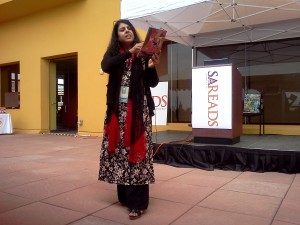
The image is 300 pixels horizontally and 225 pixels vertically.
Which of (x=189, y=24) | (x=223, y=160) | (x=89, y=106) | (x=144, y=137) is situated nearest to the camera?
(x=144, y=137)

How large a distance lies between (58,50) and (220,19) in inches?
233

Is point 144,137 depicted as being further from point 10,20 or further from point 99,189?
point 10,20

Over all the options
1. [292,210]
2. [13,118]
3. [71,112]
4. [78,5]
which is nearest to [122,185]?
[292,210]

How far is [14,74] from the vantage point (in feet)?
39.0

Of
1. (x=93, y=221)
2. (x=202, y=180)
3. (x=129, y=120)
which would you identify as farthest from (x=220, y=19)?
(x=93, y=221)

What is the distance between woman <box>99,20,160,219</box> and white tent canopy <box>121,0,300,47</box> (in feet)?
7.66

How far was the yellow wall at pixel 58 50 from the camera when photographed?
8.96 meters

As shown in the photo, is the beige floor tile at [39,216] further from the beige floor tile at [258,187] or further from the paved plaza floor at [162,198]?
the beige floor tile at [258,187]

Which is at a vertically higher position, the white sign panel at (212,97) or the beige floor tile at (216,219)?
the white sign panel at (212,97)

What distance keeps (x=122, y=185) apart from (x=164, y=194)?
2.01 feet

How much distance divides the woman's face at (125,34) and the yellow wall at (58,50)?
622cm

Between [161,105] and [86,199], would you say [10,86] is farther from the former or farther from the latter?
[86,199]

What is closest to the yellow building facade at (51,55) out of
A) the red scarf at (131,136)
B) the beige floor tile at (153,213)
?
the beige floor tile at (153,213)

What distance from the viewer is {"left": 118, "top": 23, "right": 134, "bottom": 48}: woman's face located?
8.62 feet
